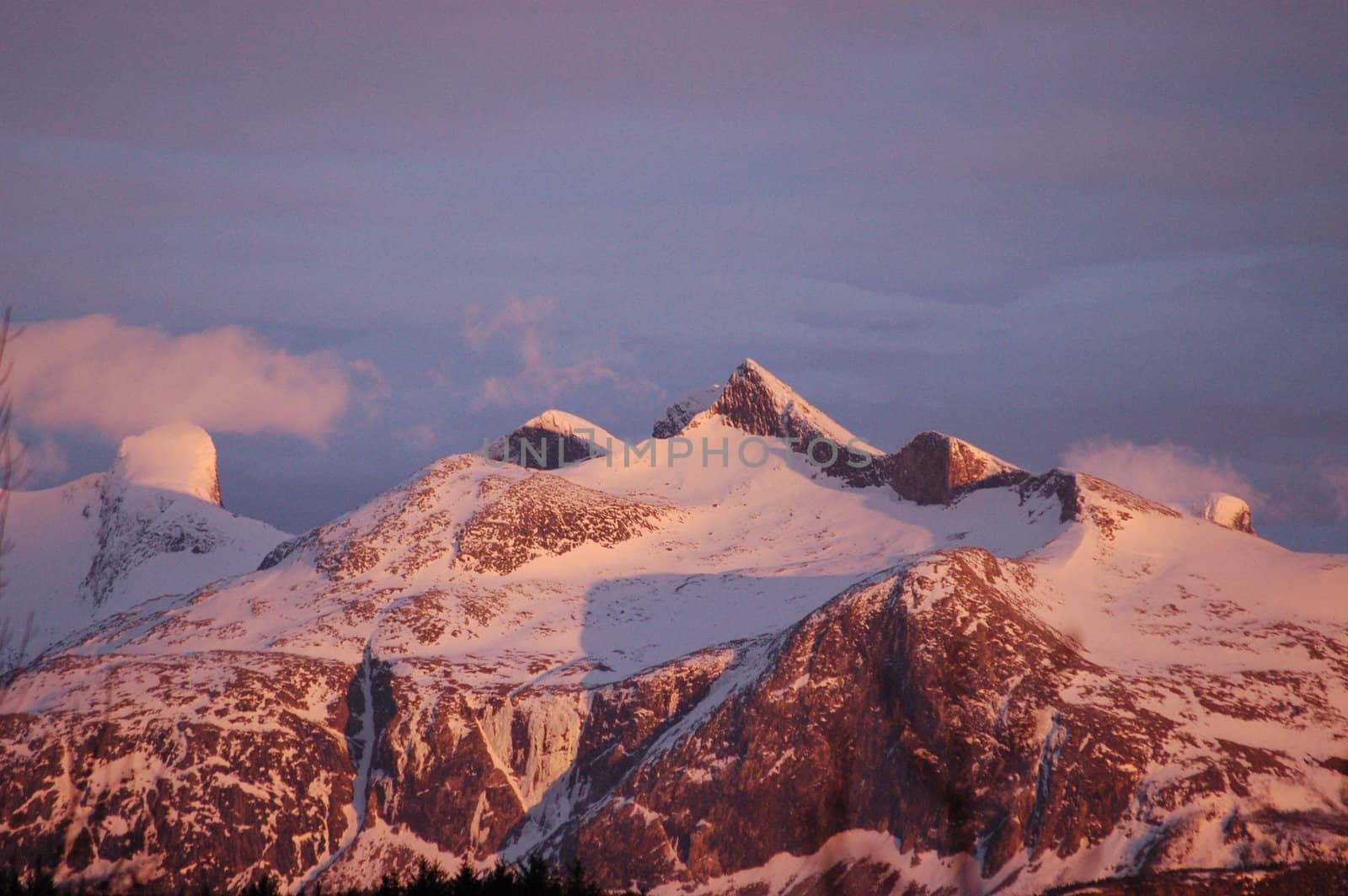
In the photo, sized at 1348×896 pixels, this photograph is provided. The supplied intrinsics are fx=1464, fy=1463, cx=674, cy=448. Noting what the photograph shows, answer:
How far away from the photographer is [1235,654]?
155625 mm

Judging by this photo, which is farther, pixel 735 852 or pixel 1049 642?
pixel 1049 642

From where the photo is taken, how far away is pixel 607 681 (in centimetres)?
17100

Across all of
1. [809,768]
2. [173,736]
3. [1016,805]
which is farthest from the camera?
[173,736]

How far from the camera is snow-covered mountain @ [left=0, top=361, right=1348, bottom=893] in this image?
13612cm

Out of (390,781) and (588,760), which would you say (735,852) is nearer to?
(588,760)

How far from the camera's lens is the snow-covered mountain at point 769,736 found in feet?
447

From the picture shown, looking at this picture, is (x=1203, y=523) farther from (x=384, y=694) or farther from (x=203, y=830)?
(x=203, y=830)

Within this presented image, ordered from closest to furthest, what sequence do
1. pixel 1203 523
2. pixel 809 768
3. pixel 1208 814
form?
1. pixel 1208 814
2. pixel 809 768
3. pixel 1203 523

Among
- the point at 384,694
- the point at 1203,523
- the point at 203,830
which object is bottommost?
the point at 203,830

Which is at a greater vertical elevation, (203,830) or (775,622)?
(775,622)

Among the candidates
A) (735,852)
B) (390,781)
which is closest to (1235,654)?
(735,852)

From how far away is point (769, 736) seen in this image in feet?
504

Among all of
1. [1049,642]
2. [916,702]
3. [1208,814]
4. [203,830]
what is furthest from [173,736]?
[1208,814]

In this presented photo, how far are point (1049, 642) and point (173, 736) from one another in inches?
3765
